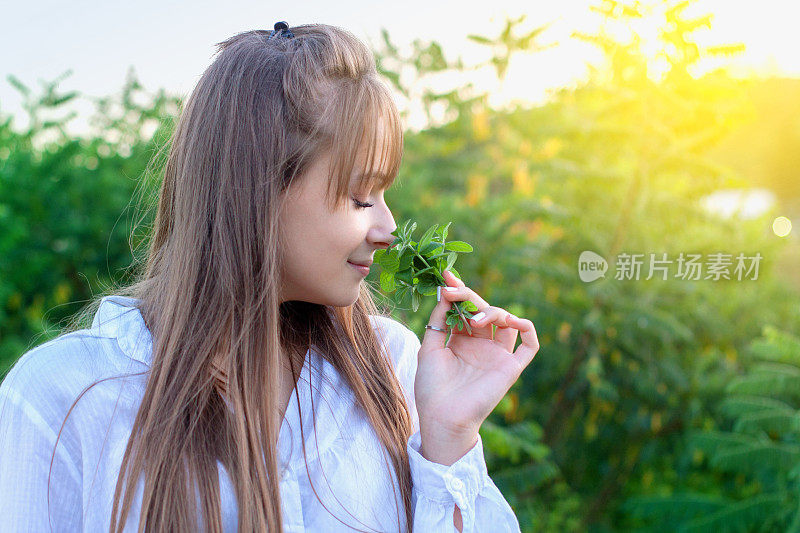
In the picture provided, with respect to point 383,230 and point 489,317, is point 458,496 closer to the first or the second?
point 489,317

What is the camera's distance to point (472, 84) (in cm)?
495

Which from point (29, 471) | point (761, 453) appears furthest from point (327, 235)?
point (761, 453)

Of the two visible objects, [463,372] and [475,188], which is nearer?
[463,372]

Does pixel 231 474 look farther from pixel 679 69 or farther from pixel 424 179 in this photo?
pixel 679 69

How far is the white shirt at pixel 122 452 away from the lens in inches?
56.6

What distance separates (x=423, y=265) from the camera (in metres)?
1.72

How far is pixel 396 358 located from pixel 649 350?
2.78m

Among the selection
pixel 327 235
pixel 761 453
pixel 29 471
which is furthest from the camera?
pixel 761 453

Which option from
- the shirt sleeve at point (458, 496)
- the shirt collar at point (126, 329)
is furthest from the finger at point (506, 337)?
the shirt collar at point (126, 329)

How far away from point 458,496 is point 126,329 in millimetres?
805

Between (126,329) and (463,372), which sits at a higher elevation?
(126,329)

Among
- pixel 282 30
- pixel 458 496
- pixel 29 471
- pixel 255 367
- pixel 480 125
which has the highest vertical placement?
pixel 282 30

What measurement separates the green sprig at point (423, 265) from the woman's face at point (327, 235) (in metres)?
0.03

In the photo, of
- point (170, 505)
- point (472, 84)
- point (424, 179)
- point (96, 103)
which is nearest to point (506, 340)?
point (170, 505)
